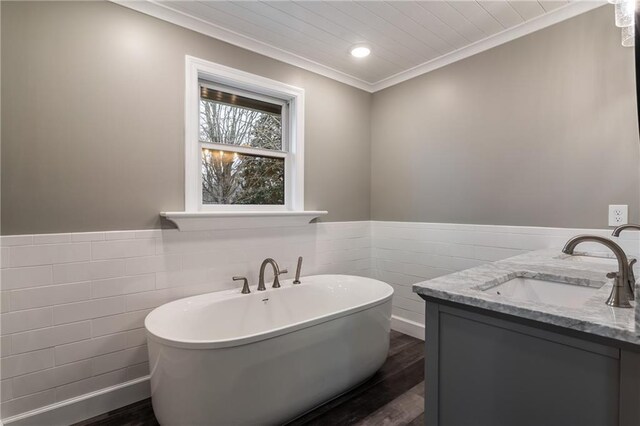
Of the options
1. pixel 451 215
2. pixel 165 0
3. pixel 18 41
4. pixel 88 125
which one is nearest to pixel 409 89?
pixel 451 215

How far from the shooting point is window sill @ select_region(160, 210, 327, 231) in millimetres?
2072

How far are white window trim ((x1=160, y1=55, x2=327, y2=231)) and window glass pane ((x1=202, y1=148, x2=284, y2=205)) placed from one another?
72mm

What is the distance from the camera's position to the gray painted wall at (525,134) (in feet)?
6.16

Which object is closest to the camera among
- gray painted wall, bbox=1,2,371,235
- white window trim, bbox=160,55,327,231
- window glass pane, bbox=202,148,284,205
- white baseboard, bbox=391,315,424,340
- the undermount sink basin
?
the undermount sink basin

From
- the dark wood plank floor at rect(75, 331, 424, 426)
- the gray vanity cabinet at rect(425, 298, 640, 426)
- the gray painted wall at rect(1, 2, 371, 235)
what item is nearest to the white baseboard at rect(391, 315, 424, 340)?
the dark wood plank floor at rect(75, 331, 424, 426)

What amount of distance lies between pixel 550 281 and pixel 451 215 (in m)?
1.40

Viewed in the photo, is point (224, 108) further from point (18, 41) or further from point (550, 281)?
point (550, 281)

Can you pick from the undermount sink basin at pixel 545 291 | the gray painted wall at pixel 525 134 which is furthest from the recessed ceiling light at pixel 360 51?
the undermount sink basin at pixel 545 291

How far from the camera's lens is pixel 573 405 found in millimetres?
808

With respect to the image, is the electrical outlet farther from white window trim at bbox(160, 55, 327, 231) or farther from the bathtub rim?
white window trim at bbox(160, 55, 327, 231)

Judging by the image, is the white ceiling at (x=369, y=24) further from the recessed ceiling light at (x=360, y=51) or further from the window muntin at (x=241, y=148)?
the window muntin at (x=241, y=148)

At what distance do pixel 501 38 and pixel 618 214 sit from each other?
1.46 metres

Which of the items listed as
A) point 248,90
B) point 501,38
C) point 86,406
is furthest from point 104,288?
point 501,38

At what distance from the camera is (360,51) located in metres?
2.53
